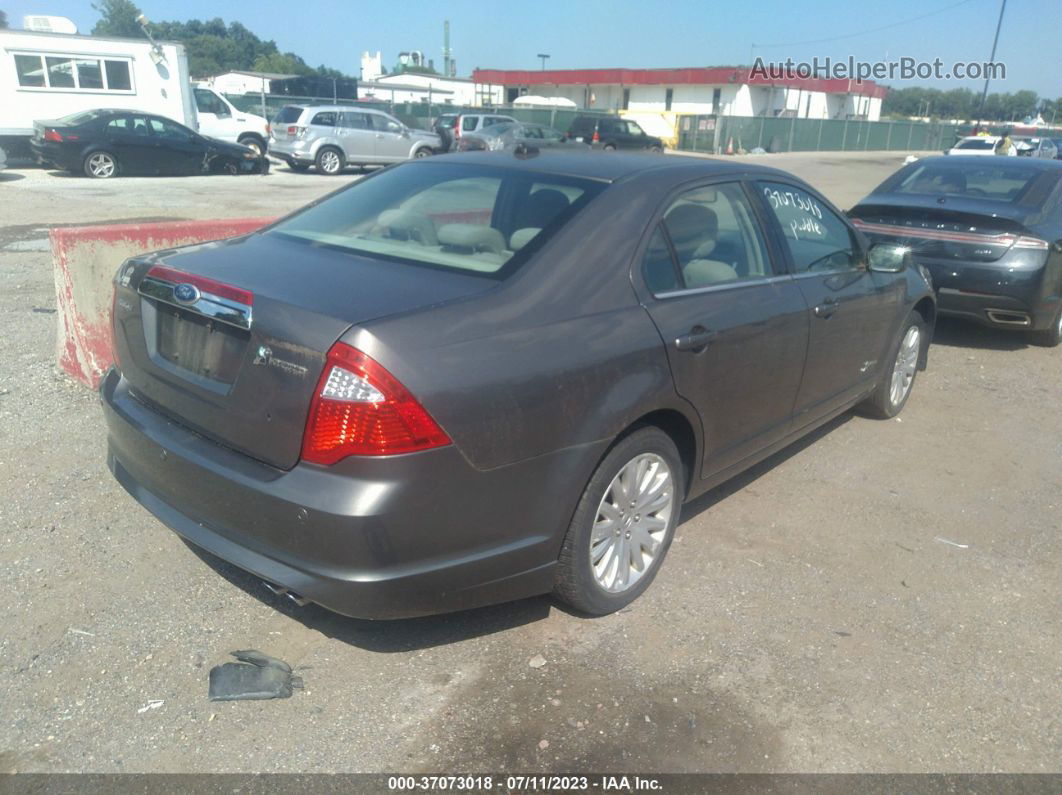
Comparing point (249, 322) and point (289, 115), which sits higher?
point (249, 322)

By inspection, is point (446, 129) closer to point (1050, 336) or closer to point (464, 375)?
point (1050, 336)

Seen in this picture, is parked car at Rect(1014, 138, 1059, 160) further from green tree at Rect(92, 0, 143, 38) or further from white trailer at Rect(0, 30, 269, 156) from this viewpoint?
green tree at Rect(92, 0, 143, 38)

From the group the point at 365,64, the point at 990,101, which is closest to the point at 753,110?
the point at 990,101

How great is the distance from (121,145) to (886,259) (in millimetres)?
18491

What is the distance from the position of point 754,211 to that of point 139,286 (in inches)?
103

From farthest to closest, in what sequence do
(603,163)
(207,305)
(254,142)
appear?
(254,142), (603,163), (207,305)

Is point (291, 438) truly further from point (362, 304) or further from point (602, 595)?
point (602, 595)

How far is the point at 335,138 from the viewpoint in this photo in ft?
74.6

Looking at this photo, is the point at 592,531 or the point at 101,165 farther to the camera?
the point at 101,165

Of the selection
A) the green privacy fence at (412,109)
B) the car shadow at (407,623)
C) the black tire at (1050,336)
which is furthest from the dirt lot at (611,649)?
the green privacy fence at (412,109)

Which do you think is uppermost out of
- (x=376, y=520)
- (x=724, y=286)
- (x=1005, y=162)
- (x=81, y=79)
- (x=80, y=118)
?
(x=81, y=79)

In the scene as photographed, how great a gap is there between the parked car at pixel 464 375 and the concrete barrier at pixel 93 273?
167 centimetres

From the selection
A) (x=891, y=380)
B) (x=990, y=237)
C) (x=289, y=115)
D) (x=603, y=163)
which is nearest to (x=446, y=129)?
(x=289, y=115)

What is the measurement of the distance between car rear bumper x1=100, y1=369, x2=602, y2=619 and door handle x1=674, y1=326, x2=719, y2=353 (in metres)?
0.61
